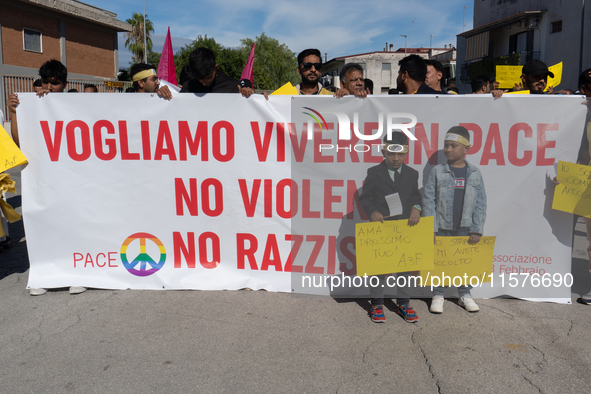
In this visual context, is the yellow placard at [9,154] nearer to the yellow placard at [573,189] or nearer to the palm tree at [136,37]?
the yellow placard at [573,189]

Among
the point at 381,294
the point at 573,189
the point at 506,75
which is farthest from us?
the point at 506,75

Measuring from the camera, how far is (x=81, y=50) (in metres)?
28.1

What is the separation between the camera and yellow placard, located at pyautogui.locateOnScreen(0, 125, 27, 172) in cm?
404

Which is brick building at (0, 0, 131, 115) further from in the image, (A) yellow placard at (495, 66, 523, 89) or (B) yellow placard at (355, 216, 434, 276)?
(B) yellow placard at (355, 216, 434, 276)

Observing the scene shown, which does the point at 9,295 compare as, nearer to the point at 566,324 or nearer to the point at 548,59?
the point at 566,324

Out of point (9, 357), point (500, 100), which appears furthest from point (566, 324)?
point (9, 357)

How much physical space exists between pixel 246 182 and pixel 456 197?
71.0 inches

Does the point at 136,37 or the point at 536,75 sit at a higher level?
the point at 136,37

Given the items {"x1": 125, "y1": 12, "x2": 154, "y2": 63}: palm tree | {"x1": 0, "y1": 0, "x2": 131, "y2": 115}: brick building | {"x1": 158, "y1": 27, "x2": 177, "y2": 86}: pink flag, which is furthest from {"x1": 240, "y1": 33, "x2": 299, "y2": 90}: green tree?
{"x1": 158, "y1": 27, "x2": 177, "y2": 86}: pink flag

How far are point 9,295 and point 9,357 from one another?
52.0 inches

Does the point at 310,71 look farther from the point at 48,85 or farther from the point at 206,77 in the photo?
the point at 48,85

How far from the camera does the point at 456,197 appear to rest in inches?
146

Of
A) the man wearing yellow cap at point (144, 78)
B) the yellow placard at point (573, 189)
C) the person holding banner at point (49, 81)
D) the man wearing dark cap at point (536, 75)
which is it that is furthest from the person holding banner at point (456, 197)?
the person holding banner at point (49, 81)

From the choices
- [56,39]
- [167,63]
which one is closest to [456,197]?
[167,63]
